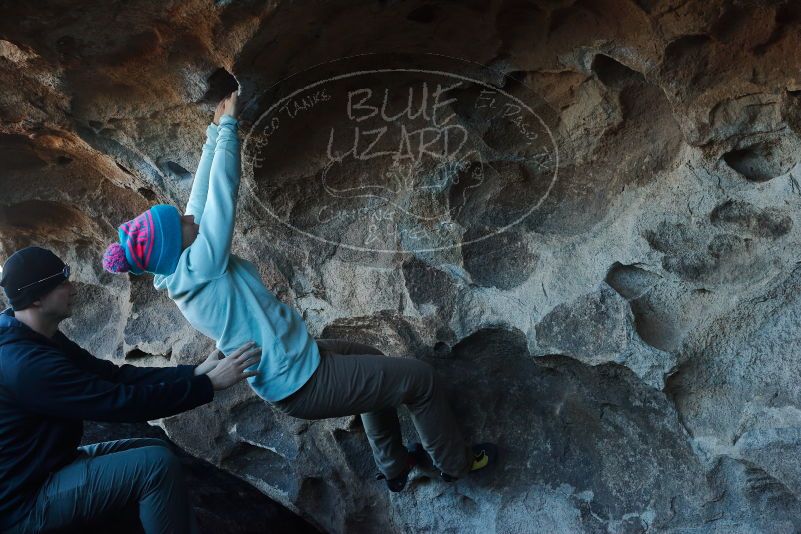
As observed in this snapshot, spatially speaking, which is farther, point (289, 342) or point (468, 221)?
point (468, 221)

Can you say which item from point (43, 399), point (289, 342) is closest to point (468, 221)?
point (289, 342)

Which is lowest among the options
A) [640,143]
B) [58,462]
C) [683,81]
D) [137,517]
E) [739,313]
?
[137,517]

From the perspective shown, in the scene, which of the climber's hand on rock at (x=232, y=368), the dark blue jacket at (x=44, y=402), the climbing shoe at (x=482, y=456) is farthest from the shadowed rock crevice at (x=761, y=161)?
the dark blue jacket at (x=44, y=402)

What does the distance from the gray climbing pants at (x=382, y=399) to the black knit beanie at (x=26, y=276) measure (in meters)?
0.60

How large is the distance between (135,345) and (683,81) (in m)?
1.95

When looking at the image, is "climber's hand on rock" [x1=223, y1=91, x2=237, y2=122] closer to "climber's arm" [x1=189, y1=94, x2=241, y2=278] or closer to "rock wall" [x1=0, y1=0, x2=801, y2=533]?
"rock wall" [x1=0, y1=0, x2=801, y2=533]

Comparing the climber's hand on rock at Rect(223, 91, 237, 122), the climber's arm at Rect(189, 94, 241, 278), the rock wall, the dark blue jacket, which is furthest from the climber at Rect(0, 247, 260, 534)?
the rock wall

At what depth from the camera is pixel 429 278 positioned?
231cm

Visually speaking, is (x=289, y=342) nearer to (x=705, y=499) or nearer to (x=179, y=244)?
(x=179, y=244)

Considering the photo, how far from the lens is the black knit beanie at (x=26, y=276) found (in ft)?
6.00

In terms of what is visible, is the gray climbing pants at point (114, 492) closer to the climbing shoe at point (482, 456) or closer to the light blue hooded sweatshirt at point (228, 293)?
the light blue hooded sweatshirt at point (228, 293)

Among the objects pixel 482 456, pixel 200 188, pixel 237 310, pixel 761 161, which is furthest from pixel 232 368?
pixel 761 161

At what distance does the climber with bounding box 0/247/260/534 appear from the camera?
70.6 inches

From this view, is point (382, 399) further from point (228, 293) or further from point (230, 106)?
point (230, 106)
